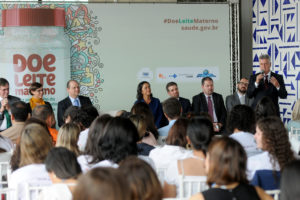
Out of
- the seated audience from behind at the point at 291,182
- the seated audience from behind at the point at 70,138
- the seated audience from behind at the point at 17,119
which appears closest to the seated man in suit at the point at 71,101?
the seated audience from behind at the point at 17,119

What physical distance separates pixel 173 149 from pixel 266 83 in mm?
3455

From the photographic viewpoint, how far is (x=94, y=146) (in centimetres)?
376

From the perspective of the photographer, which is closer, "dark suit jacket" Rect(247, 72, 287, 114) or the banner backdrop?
"dark suit jacket" Rect(247, 72, 287, 114)

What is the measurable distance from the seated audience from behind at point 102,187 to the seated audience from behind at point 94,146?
1.87m

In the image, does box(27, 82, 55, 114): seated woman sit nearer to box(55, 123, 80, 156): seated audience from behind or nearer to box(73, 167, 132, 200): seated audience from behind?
box(55, 123, 80, 156): seated audience from behind

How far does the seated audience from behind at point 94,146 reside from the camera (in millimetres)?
3660

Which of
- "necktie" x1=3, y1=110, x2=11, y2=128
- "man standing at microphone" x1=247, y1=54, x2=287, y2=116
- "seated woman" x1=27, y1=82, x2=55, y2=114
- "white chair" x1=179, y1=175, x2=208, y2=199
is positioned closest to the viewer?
"white chair" x1=179, y1=175, x2=208, y2=199

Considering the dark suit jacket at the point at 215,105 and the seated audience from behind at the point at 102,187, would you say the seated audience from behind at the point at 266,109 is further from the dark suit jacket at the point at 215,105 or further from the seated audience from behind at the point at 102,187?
the seated audience from behind at the point at 102,187

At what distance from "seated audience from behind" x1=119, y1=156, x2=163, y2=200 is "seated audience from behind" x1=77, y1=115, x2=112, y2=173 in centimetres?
149

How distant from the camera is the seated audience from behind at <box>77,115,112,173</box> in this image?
144 inches

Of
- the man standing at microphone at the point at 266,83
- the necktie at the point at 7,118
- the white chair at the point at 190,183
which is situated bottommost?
the white chair at the point at 190,183

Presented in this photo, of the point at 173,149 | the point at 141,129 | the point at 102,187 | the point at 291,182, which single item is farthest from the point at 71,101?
the point at 102,187

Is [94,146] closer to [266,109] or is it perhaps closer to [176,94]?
[266,109]

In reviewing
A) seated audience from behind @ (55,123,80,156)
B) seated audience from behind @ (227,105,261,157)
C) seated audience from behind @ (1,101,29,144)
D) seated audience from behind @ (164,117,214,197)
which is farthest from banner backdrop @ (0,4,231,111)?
seated audience from behind @ (164,117,214,197)
